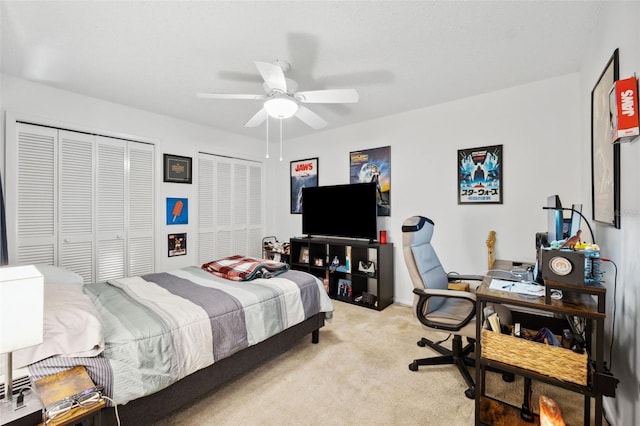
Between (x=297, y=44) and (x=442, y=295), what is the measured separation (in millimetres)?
2120

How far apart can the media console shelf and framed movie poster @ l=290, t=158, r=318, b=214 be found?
80 cm

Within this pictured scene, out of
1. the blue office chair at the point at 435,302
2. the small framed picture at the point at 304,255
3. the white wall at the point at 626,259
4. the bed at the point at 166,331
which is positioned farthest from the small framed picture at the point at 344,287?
the white wall at the point at 626,259

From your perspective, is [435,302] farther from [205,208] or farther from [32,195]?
[32,195]

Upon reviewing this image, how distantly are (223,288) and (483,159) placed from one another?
9.84ft

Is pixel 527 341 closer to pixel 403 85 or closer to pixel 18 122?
pixel 403 85

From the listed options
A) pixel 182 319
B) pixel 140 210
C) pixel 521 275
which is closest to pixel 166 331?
pixel 182 319

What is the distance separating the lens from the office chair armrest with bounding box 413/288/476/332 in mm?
1852

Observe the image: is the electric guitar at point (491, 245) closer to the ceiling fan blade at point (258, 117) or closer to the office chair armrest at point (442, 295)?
the office chair armrest at point (442, 295)

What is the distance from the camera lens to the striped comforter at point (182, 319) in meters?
1.46

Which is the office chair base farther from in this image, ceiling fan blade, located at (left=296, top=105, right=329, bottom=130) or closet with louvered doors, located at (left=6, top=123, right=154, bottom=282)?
closet with louvered doors, located at (left=6, top=123, right=154, bottom=282)

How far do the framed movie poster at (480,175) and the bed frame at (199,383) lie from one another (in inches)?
90.1

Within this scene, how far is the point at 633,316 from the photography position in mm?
1323

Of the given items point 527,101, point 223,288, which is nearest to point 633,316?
point 527,101

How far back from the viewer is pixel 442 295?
190cm
